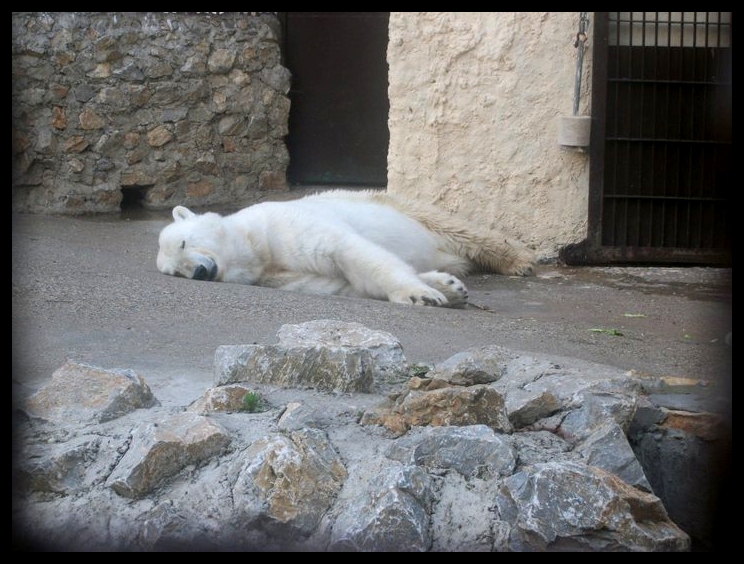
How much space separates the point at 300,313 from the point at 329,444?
5.75 ft

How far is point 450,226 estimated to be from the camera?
6.00 metres

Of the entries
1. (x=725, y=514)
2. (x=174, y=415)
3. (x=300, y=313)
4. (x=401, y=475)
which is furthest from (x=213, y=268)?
(x=725, y=514)

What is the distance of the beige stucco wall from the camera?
19.6ft

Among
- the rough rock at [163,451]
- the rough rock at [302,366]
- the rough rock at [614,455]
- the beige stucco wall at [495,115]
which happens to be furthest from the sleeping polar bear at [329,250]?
the rough rock at [163,451]

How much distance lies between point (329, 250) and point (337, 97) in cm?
441

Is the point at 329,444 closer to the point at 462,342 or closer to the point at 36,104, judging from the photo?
the point at 462,342

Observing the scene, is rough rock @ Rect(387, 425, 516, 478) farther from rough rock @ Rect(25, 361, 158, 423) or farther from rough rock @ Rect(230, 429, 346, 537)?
rough rock @ Rect(25, 361, 158, 423)

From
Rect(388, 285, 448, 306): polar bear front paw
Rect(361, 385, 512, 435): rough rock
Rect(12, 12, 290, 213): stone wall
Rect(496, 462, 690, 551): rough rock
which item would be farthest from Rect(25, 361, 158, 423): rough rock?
Rect(12, 12, 290, 213): stone wall

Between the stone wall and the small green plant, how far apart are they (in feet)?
19.5

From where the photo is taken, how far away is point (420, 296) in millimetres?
4641

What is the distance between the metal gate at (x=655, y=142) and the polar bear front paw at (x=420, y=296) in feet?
6.03

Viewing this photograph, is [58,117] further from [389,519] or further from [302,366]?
[389,519]

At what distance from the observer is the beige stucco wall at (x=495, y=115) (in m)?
5.98

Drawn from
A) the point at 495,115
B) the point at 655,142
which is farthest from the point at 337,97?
the point at 655,142
